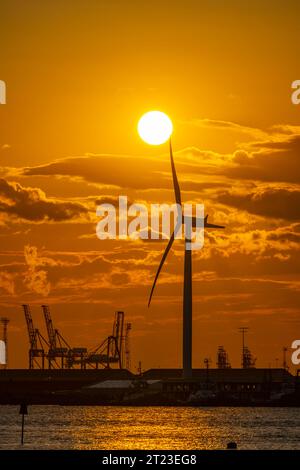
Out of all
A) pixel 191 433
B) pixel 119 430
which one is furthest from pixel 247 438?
pixel 119 430
